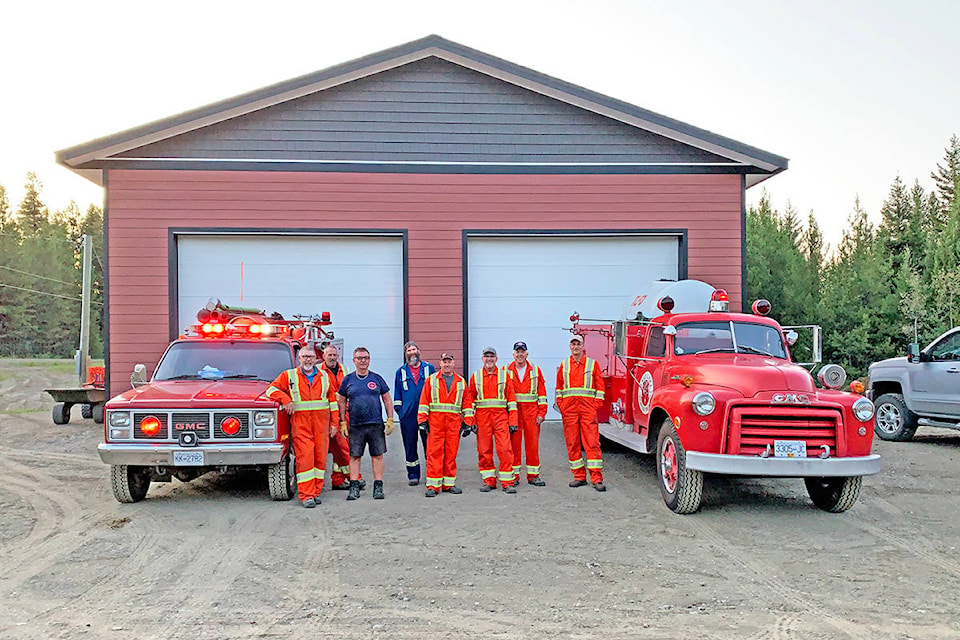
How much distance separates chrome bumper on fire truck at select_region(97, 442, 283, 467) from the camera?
7.98 m

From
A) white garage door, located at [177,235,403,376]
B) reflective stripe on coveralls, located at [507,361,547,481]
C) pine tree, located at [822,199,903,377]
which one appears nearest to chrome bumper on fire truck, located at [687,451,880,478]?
reflective stripe on coveralls, located at [507,361,547,481]

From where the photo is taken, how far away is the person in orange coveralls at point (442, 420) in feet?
29.8

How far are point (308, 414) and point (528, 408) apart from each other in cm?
263

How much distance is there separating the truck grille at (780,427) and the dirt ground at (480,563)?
30.9 inches

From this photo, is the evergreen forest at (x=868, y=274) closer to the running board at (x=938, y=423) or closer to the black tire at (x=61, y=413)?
the running board at (x=938, y=423)

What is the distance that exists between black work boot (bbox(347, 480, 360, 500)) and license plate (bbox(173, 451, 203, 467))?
1669mm

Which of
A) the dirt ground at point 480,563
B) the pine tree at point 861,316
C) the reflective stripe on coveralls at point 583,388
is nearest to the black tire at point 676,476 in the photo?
the dirt ground at point 480,563

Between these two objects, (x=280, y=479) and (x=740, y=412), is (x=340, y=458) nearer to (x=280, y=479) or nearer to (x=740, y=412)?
(x=280, y=479)

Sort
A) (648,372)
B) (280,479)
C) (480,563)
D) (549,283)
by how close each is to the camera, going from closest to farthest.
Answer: (480,563)
(280,479)
(648,372)
(549,283)

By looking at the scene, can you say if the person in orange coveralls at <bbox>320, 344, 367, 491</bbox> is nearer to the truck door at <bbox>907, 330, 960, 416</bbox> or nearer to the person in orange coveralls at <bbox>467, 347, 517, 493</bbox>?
the person in orange coveralls at <bbox>467, 347, 517, 493</bbox>

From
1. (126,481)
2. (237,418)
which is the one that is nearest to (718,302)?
(237,418)

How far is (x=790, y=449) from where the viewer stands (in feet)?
24.6

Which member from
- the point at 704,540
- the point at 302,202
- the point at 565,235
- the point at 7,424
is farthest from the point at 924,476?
the point at 7,424

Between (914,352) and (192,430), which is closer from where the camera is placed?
(192,430)
